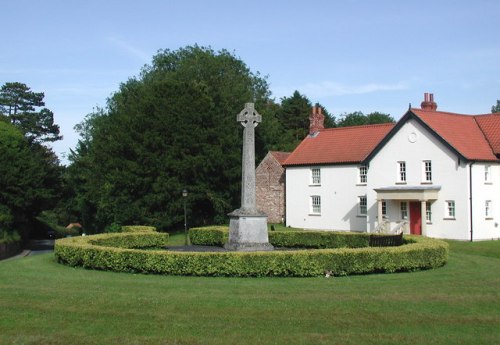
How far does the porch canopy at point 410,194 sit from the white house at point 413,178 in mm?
65

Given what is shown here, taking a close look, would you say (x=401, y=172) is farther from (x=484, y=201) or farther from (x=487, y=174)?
(x=484, y=201)

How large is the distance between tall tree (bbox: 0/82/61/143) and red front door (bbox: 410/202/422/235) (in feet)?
206

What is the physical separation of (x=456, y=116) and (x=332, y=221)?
12.1 meters

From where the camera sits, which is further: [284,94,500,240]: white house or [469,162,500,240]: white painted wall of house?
[284,94,500,240]: white house

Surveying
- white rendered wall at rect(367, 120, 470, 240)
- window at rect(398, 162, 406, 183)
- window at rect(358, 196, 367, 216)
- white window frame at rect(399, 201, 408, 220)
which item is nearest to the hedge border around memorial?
white rendered wall at rect(367, 120, 470, 240)

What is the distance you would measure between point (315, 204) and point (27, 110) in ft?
193

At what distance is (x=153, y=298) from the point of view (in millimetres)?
13109

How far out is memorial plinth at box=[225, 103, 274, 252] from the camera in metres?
22.6

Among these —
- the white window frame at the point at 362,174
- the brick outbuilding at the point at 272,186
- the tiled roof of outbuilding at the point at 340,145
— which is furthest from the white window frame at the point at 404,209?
the brick outbuilding at the point at 272,186

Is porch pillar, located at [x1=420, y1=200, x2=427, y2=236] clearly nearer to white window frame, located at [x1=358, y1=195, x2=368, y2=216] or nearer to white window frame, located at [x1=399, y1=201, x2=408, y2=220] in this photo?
white window frame, located at [x1=399, y1=201, x2=408, y2=220]

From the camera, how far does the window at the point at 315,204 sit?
45.7 metres

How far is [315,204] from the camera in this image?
4603 cm

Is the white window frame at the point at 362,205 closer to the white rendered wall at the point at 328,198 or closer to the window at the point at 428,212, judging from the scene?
the white rendered wall at the point at 328,198

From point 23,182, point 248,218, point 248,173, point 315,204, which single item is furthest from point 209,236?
point 23,182
